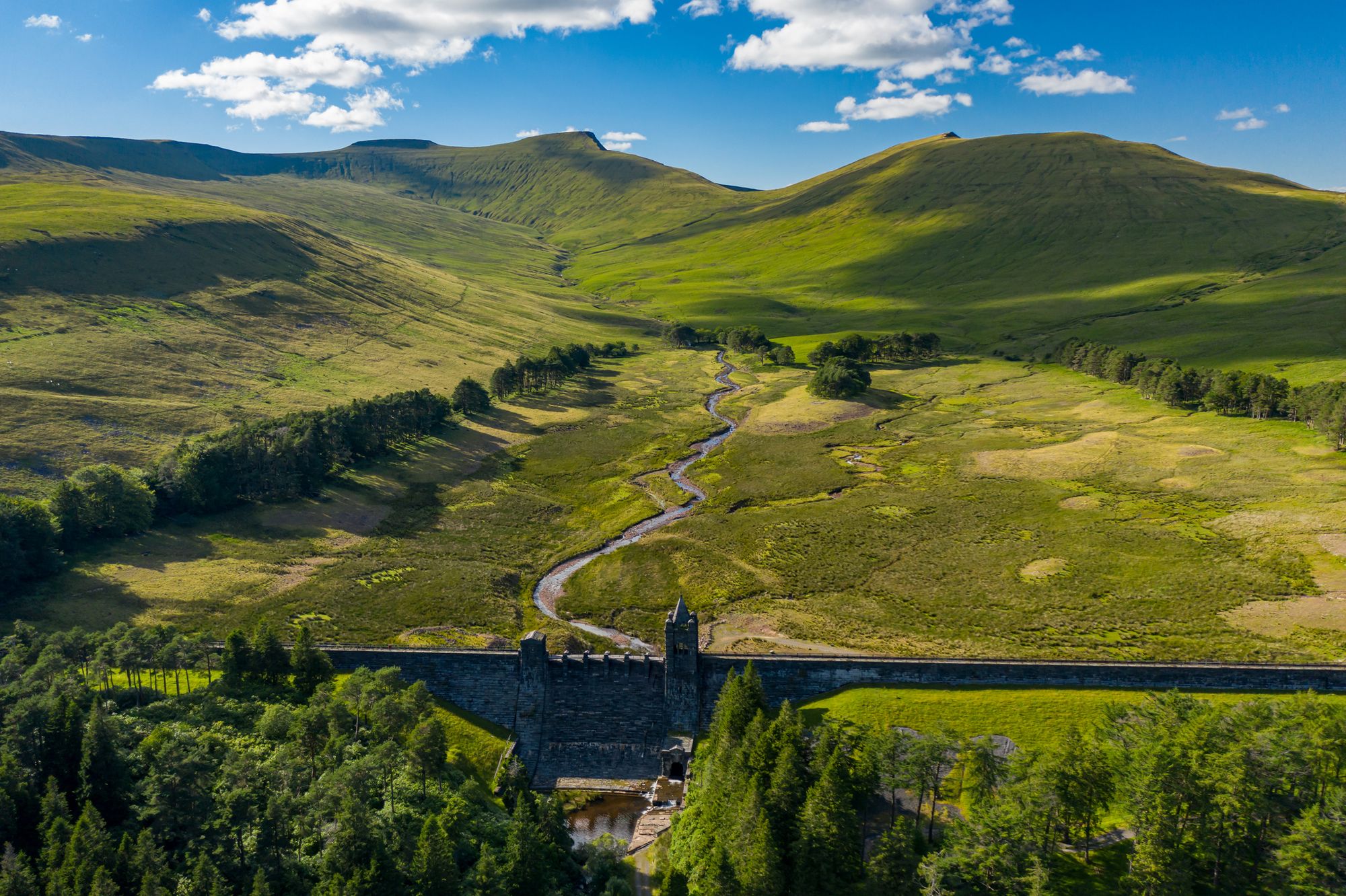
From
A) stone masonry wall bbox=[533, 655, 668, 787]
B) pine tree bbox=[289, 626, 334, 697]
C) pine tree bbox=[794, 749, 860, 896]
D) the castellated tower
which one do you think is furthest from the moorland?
pine tree bbox=[794, 749, 860, 896]

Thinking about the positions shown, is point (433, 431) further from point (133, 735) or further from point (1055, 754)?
point (1055, 754)

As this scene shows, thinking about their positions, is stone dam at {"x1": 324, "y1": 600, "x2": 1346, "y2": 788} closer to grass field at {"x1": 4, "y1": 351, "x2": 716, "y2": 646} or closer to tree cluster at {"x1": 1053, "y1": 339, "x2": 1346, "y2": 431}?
grass field at {"x1": 4, "y1": 351, "x2": 716, "y2": 646}

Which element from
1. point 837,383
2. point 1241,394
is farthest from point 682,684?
point 1241,394

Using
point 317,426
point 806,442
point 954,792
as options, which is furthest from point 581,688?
point 806,442

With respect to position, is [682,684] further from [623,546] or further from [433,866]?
[623,546]

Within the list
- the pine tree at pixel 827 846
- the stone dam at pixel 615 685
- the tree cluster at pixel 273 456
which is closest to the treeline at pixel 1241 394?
the stone dam at pixel 615 685
